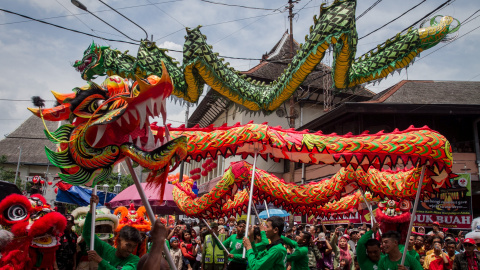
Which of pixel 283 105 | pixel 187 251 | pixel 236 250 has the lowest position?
pixel 187 251

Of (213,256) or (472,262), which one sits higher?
(472,262)

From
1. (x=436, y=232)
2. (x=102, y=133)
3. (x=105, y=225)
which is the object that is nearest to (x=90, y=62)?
(x=102, y=133)

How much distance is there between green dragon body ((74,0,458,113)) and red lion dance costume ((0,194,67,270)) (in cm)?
183

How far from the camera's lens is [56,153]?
3.58 m

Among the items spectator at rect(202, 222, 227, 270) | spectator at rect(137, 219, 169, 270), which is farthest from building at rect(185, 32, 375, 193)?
spectator at rect(137, 219, 169, 270)

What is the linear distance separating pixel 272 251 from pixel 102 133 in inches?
80.9

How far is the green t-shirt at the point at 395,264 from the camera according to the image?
4.46m

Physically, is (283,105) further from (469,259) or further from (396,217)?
(469,259)

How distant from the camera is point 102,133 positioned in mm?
3607

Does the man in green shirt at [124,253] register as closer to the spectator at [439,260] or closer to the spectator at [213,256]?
the spectator at [213,256]

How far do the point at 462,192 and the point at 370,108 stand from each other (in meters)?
4.47

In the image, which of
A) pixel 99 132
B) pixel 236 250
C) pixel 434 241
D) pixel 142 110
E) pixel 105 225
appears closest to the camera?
pixel 142 110

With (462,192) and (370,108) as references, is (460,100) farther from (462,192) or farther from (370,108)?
(462,192)

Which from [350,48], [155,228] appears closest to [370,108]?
[350,48]
